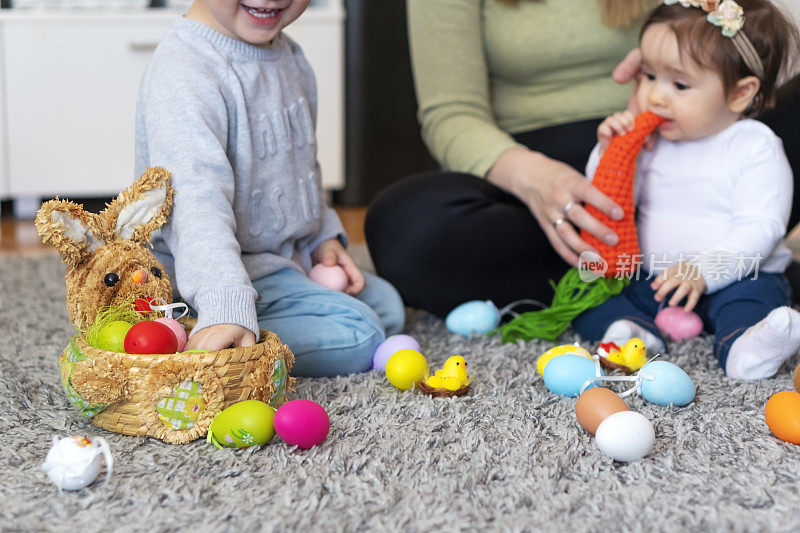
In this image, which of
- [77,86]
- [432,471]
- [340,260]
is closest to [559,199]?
[340,260]

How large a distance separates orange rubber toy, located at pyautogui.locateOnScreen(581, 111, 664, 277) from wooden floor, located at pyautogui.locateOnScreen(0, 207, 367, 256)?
86 centimetres

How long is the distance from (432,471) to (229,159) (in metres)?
0.52

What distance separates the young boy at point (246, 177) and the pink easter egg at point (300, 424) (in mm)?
112

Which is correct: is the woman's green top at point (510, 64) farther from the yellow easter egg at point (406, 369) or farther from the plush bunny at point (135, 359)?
the plush bunny at point (135, 359)

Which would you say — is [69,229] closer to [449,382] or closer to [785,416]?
[449,382]

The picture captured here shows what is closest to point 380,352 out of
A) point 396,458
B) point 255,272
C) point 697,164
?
point 255,272

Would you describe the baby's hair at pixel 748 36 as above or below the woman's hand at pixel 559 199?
above

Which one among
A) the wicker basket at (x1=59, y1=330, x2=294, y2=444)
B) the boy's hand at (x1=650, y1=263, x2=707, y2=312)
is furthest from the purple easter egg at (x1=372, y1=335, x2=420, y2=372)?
the boy's hand at (x1=650, y1=263, x2=707, y2=312)

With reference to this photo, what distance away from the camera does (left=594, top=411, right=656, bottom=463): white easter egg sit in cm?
77

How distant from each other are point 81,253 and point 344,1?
5.91ft

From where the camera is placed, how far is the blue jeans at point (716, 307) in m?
1.15

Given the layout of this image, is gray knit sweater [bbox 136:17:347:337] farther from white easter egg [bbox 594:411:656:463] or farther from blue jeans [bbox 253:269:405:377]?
white easter egg [bbox 594:411:656:463]

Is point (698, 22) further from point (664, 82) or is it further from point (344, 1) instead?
point (344, 1)

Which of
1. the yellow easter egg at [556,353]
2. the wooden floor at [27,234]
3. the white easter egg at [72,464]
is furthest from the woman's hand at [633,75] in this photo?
the white easter egg at [72,464]
